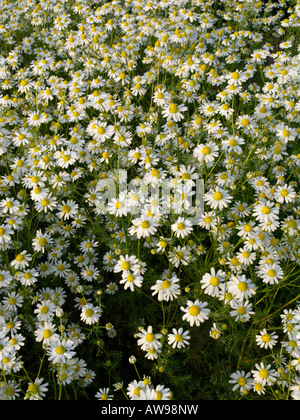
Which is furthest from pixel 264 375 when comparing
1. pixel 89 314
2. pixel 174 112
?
pixel 174 112

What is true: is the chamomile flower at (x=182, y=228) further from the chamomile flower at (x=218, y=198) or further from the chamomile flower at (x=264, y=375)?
the chamomile flower at (x=264, y=375)

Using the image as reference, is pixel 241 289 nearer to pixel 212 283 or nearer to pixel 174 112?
pixel 212 283

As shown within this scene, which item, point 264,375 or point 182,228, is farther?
point 182,228

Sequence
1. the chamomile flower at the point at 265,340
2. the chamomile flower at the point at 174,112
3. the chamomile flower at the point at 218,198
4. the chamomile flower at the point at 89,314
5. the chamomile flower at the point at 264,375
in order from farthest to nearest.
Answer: the chamomile flower at the point at 174,112 → the chamomile flower at the point at 218,198 → the chamomile flower at the point at 89,314 → the chamomile flower at the point at 265,340 → the chamomile flower at the point at 264,375

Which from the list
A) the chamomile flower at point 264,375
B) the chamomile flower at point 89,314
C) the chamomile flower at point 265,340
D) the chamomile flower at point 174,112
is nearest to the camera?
the chamomile flower at point 264,375

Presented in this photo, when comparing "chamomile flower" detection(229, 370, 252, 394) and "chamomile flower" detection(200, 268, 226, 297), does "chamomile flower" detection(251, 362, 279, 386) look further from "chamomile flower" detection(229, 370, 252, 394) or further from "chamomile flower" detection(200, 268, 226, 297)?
"chamomile flower" detection(200, 268, 226, 297)

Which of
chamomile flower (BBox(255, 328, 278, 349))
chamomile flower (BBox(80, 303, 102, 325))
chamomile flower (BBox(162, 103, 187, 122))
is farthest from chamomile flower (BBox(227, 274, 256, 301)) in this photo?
chamomile flower (BBox(162, 103, 187, 122))

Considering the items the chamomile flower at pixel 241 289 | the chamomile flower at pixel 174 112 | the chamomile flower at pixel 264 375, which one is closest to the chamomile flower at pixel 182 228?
the chamomile flower at pixel 241 289

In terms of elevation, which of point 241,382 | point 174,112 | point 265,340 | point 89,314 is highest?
point 174,112

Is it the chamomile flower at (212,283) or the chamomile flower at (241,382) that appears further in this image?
the chamomile flower at (212,283)

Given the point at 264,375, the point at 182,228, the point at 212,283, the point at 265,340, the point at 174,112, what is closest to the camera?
the point at 264,375
